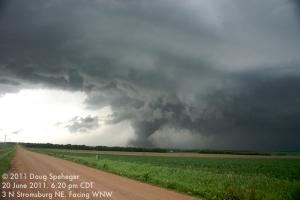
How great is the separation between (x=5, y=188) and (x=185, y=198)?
34.1 feet

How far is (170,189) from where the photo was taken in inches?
797

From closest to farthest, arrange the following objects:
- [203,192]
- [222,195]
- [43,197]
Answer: [43,197], [222,195], [203,192]

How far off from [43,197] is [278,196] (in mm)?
11683

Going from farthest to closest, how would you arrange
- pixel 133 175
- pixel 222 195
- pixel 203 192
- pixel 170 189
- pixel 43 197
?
1. pixel 133 175
2. pixel 170 189
3. pixel 203 192
4. pixel 222 195
5. pixel 43 197

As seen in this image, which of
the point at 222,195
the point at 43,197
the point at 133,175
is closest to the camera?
the point at 43,197

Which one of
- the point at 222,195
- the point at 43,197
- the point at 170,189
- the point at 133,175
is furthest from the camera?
the point at 133,175

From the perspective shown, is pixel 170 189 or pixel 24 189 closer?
pixel 24 189

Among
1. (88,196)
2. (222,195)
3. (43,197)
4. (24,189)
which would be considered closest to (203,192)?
(222,195)

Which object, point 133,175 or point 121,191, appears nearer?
point 121,191

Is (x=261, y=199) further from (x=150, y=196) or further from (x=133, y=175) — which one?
(x=133, y=175)

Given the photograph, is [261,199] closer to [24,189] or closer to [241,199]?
[241,199]

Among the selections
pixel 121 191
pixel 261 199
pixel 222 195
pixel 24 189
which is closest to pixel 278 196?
pixel 261 199

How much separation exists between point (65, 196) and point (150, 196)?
4.19 metres

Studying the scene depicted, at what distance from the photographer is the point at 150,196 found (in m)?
16.7
